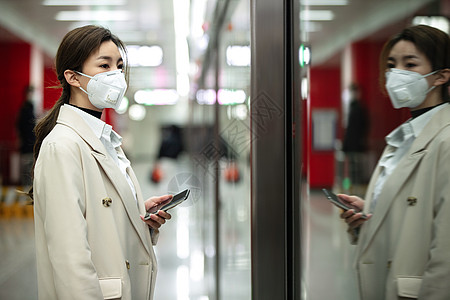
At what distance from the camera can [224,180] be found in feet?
8.46

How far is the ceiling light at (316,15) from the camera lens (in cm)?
151

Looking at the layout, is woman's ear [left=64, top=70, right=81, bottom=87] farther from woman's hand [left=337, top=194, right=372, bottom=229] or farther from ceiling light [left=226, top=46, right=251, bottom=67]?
woman's hand [left=337, top=194, right=372, bottom=229]

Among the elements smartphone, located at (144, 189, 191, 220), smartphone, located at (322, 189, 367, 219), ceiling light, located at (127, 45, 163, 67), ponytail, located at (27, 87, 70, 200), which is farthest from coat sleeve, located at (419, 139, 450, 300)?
ponytail, located at (27, 87, 70, 200)

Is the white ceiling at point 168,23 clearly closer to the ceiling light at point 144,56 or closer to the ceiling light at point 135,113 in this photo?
the ceiling light at point 144,56

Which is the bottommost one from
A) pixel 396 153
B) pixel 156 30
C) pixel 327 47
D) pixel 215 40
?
pixel 396 153

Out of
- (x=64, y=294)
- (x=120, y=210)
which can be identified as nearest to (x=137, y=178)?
(x=120, y=210)

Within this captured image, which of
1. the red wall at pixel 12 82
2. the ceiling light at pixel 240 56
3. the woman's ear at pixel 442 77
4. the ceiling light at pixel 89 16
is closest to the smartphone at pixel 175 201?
the ceiling light at pixel 240 56

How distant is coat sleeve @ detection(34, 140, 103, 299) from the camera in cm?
131

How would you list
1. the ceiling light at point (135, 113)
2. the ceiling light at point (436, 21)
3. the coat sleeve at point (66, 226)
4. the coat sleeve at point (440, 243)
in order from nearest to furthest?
the ceiling light at point (436, 21) < the coat sleeve at point (440, 243) < the coat sleeve at point (66, 226) < the ceiling light at point (135, 113)

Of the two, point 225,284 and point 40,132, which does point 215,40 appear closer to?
point 225,284

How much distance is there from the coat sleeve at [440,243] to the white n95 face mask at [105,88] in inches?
40.5

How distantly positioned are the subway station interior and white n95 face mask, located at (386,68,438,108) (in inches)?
1.2

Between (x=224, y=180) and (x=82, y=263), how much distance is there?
1342mm

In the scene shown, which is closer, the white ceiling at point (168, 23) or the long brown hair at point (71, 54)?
the white ceiling at point (168, 23)
